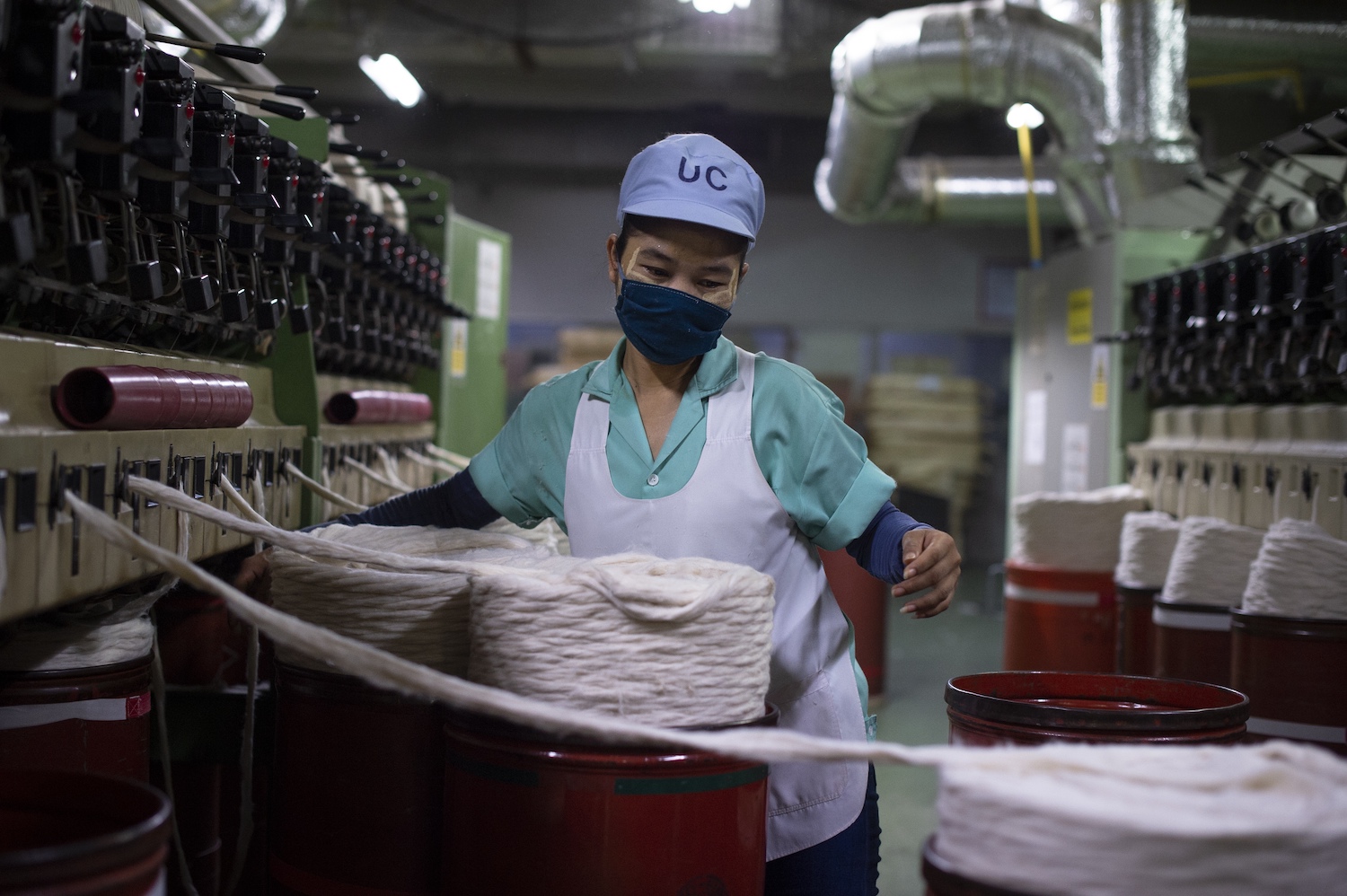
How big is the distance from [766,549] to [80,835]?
88 centimetres

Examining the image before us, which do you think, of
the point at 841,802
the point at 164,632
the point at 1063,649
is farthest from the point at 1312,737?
the point at 164,632

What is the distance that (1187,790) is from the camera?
82cm

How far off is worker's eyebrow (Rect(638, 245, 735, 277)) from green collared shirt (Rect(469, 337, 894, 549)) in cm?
12

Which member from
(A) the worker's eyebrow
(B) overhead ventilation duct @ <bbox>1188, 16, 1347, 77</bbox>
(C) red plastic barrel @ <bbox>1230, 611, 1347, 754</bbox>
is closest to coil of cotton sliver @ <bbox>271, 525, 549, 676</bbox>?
(A) the worker's eyebrow

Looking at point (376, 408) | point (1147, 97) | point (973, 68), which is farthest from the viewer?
point (973, 68)

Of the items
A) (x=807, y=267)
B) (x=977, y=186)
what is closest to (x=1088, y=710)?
(x=977, y=186)

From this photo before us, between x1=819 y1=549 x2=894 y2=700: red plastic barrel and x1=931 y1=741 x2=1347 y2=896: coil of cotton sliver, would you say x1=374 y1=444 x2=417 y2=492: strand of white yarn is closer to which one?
x1=819 y1=549 x2=894 y2=700: red plastic barrel

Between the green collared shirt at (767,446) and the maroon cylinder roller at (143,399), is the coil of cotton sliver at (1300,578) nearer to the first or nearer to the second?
the green collared shirt at (767,446)

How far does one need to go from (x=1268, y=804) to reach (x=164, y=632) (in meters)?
2.11

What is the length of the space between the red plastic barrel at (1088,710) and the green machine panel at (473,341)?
2.72 m

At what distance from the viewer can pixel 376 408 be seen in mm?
3045

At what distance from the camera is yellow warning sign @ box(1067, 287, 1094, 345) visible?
496cm

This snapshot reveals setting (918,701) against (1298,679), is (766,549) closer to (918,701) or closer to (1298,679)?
(1298,679)

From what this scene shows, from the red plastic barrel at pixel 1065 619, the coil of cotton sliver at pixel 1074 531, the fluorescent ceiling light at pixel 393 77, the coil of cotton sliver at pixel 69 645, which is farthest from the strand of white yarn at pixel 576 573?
the fluorescent ceiling light at pixel 393 77
